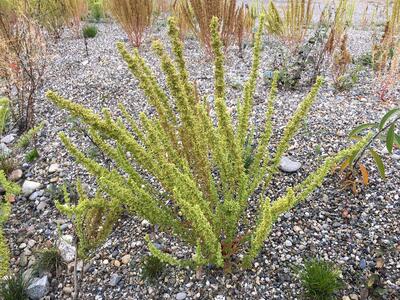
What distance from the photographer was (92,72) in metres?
4.15

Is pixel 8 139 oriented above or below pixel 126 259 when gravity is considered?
above

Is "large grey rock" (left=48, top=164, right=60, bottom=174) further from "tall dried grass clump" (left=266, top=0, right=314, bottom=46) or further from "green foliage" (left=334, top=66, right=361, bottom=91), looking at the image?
"tall dried grass clump" (left=266, top=0, right=314, bottom=46)

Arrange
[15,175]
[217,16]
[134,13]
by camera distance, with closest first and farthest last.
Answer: [15,175] < [217,16] < [134,13]

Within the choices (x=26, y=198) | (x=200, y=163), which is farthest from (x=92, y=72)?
(x=200, y=163)

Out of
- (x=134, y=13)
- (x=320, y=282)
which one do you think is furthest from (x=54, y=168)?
(x=134, y=13)

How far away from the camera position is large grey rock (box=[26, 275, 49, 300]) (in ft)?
6.17

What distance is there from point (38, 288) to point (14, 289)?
118 mm

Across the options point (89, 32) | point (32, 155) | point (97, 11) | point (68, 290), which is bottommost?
point (68, 290)

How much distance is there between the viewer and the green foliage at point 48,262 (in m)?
2.00

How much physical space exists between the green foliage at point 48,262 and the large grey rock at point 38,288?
0.21ft

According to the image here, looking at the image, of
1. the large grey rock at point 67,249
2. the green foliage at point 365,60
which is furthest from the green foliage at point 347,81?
the large grey rock at point 67,249

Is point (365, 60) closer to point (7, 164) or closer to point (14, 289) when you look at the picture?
point (7, 164)

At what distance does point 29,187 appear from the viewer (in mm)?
2590

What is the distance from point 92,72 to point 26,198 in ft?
6.66
